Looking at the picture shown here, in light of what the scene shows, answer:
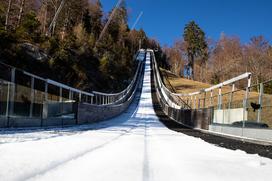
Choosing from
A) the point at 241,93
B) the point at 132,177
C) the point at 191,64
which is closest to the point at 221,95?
the point at 241,93

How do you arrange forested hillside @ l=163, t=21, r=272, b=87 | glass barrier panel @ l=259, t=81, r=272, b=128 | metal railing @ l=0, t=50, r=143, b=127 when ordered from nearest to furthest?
glass barrier panel @ l=259, t=81, r=272, b=128
metal railing @ l=0, t=50, r=143, b=127
forested hillside @ l=163, t=21, r=272, b=87

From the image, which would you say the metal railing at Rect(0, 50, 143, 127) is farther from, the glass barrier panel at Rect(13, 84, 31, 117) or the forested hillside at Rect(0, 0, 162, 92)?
the forested hillside at Rect(0, 0, 162, 92)

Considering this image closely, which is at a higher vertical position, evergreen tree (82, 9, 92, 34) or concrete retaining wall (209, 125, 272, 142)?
evergreen tree (82, 9, 92, 34)

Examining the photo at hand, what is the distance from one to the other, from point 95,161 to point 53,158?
1.91 ft

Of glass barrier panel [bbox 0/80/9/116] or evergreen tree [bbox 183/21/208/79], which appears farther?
evergreen tree [bbox 183/21/208/79]

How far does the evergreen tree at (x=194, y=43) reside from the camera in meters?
110

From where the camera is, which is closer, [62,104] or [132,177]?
[132,177]

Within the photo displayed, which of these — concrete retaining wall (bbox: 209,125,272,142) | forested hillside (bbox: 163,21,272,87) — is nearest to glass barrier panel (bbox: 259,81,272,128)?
concrete retaining wall (bbox: 209,125,272,142)

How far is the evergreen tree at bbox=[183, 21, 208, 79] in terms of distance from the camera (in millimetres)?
110188

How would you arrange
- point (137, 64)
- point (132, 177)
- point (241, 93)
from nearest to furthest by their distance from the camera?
point (132, 177) < point (241, 93) < point (137, 64)

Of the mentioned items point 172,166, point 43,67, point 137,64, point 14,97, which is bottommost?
point 172,166

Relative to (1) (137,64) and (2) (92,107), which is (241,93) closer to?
(2) (92,107)

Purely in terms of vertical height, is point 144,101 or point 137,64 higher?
point 137,64

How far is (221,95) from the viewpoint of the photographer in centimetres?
1552
